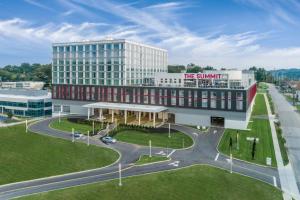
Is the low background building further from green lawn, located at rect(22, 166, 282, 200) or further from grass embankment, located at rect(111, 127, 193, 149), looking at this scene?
green lawn, located at rect(22, 166, 282, 200)

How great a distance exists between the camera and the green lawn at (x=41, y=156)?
190ft

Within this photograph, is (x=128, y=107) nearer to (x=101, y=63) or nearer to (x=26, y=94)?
(x=101, y=63)

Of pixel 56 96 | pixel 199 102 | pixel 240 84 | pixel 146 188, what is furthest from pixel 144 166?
pixel 56 96

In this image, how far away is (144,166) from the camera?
5972cm

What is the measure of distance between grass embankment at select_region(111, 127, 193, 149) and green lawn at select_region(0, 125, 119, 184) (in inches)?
447

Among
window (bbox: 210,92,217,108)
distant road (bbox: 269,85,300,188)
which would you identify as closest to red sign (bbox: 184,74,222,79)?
window (bbox: 210,92,217,108)

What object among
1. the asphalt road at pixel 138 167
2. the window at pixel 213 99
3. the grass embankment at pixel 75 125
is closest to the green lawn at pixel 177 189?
the asphalt road at pixel 138 167

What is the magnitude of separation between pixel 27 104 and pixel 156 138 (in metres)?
67.6

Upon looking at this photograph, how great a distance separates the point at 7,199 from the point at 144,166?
26032 mm

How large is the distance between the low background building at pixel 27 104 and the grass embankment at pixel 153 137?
168ft

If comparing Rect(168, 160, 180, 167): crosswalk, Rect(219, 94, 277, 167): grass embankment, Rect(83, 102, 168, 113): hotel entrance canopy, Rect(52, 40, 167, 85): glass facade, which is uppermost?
Rect(52, 40, 167, 85): glass facade

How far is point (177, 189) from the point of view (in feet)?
164

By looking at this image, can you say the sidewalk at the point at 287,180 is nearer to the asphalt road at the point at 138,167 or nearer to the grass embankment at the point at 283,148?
the grass embankment at the point at 283,148

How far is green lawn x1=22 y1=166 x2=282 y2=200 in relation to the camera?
4678 cm
